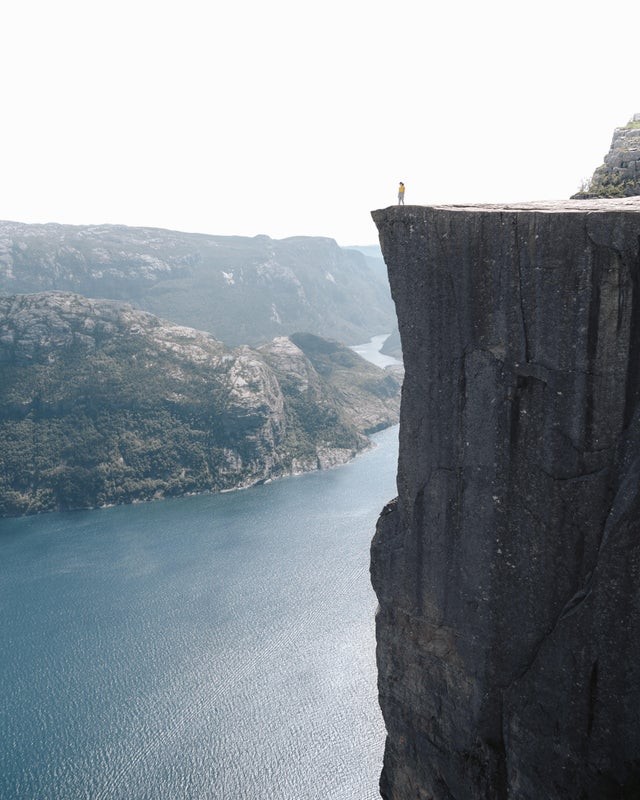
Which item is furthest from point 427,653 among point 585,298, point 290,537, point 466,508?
point 290,537

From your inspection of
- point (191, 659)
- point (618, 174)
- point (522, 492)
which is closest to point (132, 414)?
point (191, 659)

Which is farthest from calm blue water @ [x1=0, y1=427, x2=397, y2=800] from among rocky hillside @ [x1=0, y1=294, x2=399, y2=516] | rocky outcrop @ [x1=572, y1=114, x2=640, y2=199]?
rocky outcrop @ [x1=572, y1=114, x2=640, y2=199]

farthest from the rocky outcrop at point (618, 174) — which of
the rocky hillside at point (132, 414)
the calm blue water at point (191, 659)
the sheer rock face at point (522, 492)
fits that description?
the rocky hillside at point (132, 414)

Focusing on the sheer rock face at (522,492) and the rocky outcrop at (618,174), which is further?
the rocky outcrop at (618,174)

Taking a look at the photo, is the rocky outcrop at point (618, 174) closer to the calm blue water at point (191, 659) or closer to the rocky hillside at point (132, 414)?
the calm blue water at point (191, 659)

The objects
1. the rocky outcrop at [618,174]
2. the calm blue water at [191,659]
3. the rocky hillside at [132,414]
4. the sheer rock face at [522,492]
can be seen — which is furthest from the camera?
the rocky hillside at [132,414]
